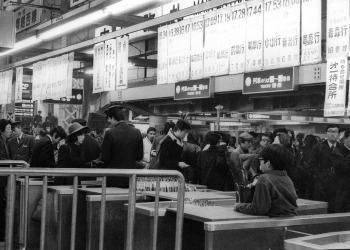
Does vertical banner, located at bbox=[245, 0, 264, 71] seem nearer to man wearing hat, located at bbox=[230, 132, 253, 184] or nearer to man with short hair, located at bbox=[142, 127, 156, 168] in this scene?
man wearing hat, located at bbox=[230, 132, 253, 184]

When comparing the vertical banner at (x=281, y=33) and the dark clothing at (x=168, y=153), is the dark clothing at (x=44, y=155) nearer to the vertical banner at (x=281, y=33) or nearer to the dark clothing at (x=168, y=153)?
the dark clothing at (x=168, y=153)

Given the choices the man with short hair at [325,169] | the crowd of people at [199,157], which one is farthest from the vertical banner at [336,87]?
the man with short hair at [325,169]

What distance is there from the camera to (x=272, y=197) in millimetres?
4723

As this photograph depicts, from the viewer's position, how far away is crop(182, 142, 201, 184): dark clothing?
32.1ft

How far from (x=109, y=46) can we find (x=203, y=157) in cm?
359

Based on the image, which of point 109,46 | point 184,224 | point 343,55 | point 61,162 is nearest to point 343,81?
point 343,55

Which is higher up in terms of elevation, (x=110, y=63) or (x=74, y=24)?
(x=74, y=24)

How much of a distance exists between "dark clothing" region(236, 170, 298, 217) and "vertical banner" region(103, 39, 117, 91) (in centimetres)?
691

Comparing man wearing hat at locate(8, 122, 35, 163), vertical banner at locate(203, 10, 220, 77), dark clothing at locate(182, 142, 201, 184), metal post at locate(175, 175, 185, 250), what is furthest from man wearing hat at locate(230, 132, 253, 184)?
man wearing hat at locate(8, 122, 35, 163)

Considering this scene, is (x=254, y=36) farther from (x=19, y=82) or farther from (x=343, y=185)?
(x=19, y=82)

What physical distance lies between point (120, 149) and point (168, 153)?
1.21 metres

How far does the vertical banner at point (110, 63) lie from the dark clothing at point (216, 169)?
10.8 feet

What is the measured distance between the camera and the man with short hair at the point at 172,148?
7.86 m

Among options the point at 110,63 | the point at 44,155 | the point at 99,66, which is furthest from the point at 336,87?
the point at 99,66
